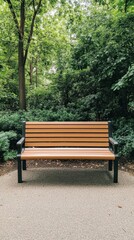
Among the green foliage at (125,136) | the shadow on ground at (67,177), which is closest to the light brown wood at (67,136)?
the shadow on ground at (67,177)

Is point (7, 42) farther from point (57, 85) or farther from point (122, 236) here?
point (122, 236)

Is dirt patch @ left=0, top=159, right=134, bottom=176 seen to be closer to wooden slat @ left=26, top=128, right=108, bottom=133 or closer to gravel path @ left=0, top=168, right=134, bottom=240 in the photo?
gravel path @ left=0, top=168, right=134, bottom=240

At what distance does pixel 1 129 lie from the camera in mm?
5301

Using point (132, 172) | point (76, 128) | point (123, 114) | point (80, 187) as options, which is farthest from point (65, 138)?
point (123, 114)

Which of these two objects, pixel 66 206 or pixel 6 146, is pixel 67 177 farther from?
pixel 6 146

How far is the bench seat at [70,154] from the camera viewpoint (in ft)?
11.5

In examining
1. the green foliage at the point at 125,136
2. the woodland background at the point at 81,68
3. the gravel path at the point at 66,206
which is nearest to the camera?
the gravel path at the point at 66,206

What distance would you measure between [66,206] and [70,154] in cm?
96

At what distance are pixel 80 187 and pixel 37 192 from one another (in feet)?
2.30

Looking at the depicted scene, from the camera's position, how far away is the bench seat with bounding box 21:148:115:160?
3.50 m

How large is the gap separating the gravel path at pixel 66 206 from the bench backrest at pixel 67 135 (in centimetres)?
56

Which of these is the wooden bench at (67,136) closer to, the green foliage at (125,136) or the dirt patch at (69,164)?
the dirt patch at (69,164)

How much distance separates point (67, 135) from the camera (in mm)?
4188

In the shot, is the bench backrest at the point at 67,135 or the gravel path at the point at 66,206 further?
the bench backrest at the point at 67,135
